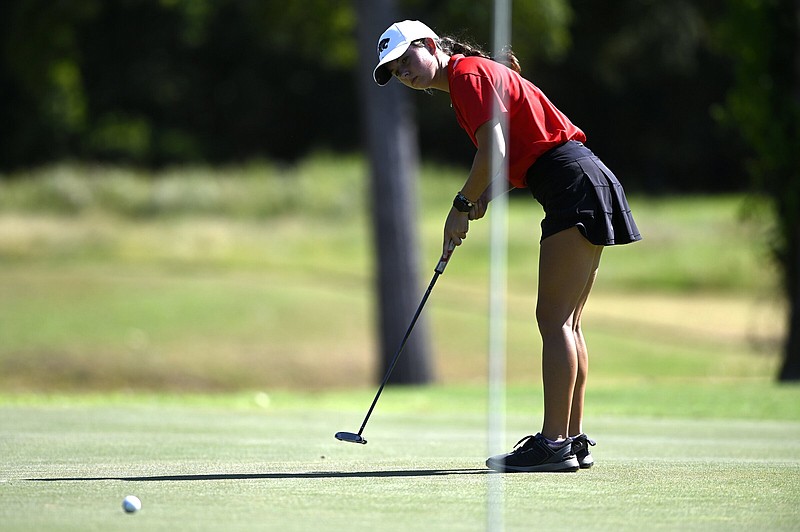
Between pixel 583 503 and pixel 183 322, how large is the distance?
1461cm

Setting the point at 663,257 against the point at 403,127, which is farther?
the point at 663,257

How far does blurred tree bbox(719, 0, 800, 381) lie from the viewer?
42.4 feet

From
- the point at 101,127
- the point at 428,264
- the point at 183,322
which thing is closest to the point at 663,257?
the point at 428,264

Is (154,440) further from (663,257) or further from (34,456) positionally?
(663,257)

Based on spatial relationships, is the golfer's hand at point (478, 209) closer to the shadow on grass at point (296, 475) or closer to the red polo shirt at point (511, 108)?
the red polo shirt at point (511, 108)

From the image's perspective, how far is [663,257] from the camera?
24438 millimetres

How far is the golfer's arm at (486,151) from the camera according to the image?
5.09 metres

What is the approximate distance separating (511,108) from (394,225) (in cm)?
1046

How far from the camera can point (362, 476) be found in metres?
5.00

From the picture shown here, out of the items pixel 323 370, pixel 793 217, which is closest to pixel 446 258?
pixel 793 217

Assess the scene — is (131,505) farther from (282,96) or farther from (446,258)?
(282,96)

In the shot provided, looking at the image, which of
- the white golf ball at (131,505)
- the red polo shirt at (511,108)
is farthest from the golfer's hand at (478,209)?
the white golf ball at (131,505)

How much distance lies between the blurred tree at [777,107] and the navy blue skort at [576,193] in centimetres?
812

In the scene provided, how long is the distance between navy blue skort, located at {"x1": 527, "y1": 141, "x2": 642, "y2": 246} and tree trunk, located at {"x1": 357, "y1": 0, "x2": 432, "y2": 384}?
400 inches
